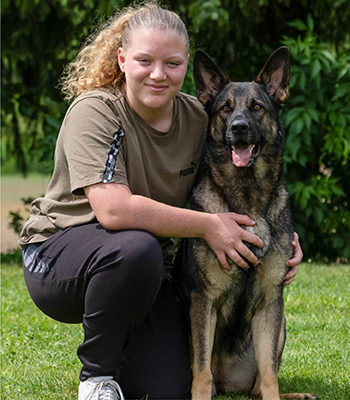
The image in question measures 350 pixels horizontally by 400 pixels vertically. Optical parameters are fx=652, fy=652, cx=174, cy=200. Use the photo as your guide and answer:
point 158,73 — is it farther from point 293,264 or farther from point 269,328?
point 269,328

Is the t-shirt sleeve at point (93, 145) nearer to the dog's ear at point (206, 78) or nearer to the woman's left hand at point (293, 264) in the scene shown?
the dog's ear at point (206, 78)

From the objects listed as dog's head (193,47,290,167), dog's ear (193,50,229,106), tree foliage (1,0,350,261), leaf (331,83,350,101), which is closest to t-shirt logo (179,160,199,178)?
dog's head (193,47,290,167)

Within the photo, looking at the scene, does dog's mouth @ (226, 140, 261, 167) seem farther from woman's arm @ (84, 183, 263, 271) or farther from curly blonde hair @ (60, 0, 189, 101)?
curly blonde hair @ (60, 0, 189, 101)

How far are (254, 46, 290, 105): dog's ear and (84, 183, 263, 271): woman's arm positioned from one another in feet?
2.29

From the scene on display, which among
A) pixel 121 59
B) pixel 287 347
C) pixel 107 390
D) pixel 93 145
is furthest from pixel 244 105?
pixel 287 347

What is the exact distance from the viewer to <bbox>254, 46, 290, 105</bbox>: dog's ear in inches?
123

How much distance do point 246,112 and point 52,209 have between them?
100cm

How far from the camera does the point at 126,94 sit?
3100 mm

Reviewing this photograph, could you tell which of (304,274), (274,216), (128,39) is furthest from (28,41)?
(274,216)

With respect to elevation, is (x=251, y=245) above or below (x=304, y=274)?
above

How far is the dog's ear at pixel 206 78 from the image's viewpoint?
3142mm

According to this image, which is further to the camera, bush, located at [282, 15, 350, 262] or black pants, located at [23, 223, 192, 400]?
bush, located at [282, 15, 350, 262]

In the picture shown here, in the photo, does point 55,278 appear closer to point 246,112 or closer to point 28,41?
point 246,112

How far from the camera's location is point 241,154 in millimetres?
2969
